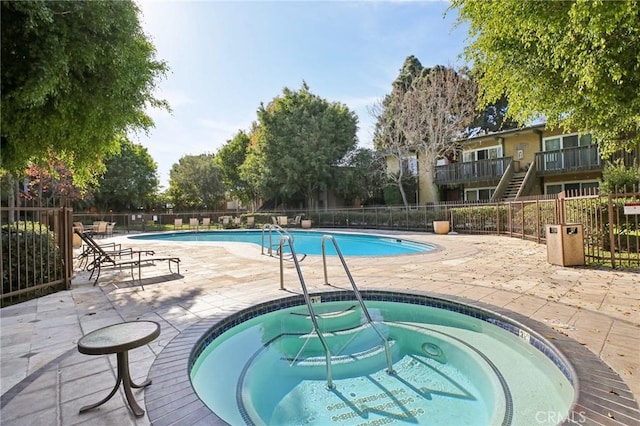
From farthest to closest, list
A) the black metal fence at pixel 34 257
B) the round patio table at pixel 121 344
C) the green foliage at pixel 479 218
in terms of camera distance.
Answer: the green foliage at pixel 479 218 → the black metal fence at pixel 34 257 → the round patio table at pixel 121 344

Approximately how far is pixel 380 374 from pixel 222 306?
7.79 ft

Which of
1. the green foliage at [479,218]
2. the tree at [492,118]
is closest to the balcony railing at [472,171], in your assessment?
the green foliage at [479,218]

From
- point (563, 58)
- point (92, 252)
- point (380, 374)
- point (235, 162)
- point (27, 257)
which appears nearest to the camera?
point (380, 374)

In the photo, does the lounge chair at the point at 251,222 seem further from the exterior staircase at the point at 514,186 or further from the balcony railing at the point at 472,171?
the exterior staircase at the point at 514,186

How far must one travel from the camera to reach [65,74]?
379cm

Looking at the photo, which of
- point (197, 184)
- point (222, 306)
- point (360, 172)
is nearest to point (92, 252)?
point (222, 306)

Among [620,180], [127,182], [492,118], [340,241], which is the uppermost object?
[492,118]

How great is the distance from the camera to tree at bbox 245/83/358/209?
22.3 metres

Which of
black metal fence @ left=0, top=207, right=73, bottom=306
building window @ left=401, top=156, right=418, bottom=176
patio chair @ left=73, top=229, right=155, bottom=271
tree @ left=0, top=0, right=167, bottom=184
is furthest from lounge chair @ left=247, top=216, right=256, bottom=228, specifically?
tree @ left=0, top=0, right=167, bottom=184

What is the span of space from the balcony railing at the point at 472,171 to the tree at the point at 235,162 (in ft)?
57.5

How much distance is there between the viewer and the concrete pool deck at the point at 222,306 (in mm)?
2365

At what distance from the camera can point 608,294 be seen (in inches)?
179

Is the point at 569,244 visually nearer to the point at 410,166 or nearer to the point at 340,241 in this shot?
the point at 340,241

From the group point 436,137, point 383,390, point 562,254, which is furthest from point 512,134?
point 383,390
